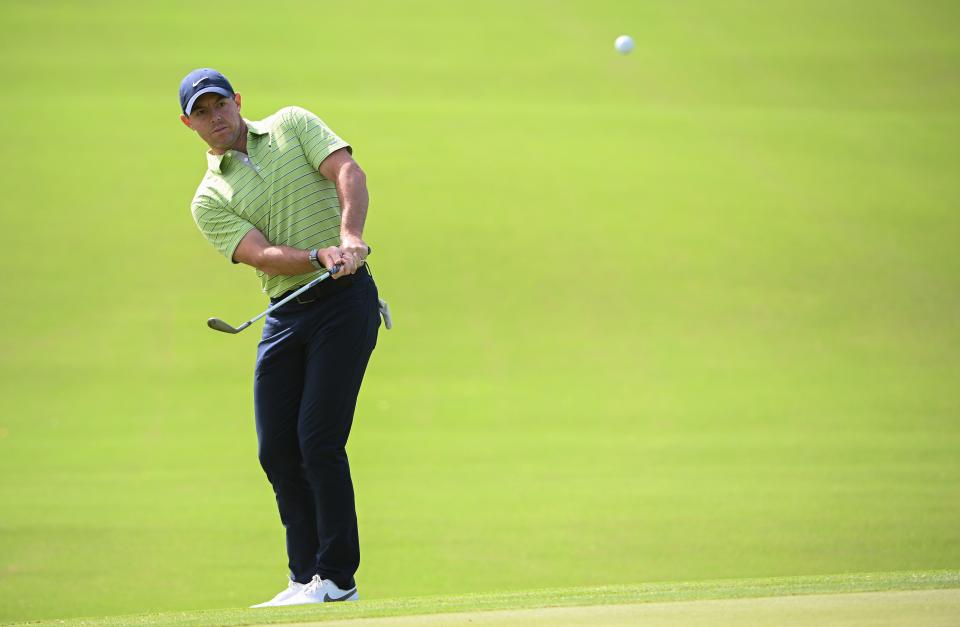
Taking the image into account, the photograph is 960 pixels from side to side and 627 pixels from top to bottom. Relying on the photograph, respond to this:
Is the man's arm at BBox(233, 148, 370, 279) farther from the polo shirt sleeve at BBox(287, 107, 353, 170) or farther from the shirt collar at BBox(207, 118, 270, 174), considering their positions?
the shirt collar at BBox(207, 118, 270, 174)

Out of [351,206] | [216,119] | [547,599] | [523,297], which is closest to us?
[547,599]

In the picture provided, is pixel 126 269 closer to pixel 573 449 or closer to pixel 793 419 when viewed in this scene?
pixel 573 449

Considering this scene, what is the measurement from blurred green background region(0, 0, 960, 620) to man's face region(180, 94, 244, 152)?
161cm

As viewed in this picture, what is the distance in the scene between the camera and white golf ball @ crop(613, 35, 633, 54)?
769 cm

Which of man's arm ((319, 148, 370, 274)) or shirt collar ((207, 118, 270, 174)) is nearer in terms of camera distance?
man's arm ((319, 148, 370, 274))

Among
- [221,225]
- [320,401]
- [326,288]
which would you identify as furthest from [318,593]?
[221,225]

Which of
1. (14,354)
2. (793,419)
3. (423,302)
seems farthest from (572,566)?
(14,354)

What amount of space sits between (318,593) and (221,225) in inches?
30.6

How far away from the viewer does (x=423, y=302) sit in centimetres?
609

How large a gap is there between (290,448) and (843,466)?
8.98 ft

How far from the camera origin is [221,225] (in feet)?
7.89

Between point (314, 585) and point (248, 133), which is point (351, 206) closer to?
point (248, 133)

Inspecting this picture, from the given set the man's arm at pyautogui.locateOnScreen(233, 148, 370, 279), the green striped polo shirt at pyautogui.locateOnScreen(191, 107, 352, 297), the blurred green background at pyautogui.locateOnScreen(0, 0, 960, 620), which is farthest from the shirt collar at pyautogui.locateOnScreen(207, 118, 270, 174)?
the blurred green background at pyautogui.locateOnScreen(0, 0, 960, 620)

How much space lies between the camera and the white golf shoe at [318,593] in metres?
2.36
